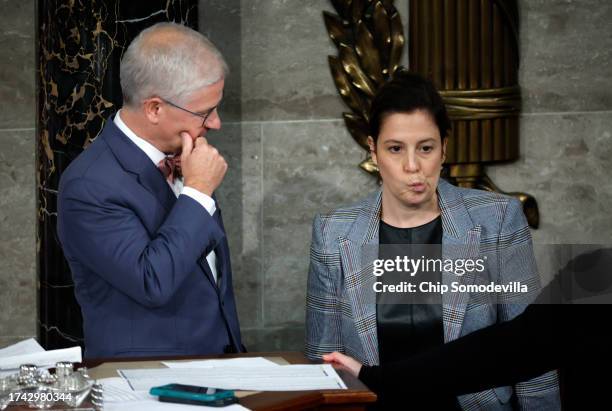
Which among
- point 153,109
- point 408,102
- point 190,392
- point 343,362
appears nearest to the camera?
point 190,392

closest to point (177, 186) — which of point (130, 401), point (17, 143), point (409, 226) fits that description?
point (409, 226)

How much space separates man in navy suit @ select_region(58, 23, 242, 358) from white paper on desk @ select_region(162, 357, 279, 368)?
0.35 m

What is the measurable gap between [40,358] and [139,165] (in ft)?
2.47

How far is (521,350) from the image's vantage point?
95.7 inches

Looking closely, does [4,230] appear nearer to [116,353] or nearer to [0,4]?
[0,4]

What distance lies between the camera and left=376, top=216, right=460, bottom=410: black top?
321 cm

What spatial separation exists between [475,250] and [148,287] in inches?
45.2

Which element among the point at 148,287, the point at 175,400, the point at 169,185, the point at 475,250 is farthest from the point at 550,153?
the point at 175,400

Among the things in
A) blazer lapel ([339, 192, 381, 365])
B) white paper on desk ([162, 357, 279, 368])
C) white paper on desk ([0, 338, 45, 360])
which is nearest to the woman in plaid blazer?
blazer lapel ([339, 192, 381, 365])

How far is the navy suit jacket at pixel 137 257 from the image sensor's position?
2717 mm

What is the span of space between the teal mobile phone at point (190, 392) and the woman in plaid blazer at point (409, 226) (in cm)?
125

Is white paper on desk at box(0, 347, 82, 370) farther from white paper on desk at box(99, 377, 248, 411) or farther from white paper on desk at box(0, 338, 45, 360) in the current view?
white paper on desk at box(99, 377, 248, 411)

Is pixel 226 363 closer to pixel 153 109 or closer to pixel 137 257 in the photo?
pixel 137 257

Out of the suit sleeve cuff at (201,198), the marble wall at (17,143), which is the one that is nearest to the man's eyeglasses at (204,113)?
the suit sleeve cuff at (201,198)
